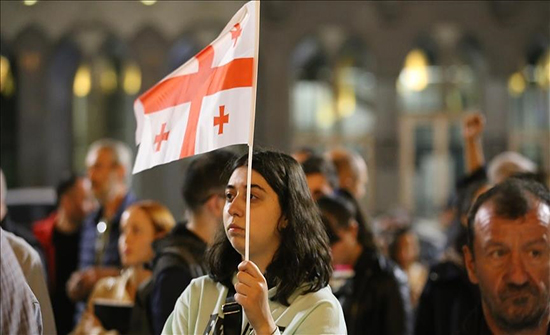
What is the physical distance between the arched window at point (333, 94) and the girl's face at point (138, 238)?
17.4 m

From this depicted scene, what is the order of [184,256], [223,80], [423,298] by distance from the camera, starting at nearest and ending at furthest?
[223,80], [184,256], [423,298]

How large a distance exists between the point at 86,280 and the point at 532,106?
57.8ft

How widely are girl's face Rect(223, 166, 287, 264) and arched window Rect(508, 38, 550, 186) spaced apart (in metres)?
19.5

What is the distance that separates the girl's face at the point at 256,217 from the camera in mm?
3588

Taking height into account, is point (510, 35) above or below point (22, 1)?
above

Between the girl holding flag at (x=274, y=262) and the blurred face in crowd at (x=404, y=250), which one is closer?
the girl holding flag at (x=274, y=262)

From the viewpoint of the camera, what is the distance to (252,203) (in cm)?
364

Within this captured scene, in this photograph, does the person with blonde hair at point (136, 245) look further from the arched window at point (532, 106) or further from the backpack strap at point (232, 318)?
the arched window at point (532, 106)

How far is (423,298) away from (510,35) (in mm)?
17819

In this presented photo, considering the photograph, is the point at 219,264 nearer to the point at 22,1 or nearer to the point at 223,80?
the point at 223,80

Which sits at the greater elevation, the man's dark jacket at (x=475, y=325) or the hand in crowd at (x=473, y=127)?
the hand in crowd at (x=473, y=127)

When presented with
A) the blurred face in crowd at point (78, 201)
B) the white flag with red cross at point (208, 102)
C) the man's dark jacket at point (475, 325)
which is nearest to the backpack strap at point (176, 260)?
the white flag with red cross at point (208, 102)

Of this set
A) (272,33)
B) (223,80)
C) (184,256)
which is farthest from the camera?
(272,33)

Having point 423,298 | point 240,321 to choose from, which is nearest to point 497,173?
point 423,298
